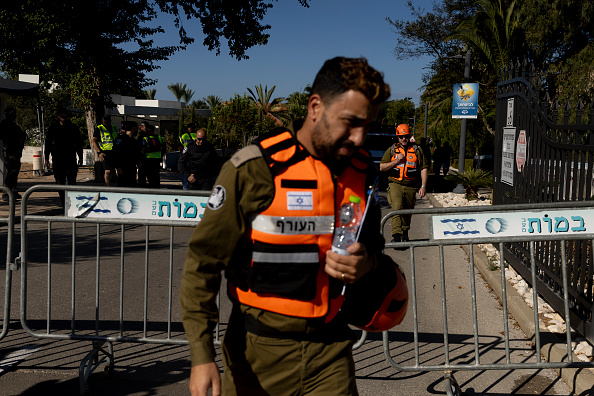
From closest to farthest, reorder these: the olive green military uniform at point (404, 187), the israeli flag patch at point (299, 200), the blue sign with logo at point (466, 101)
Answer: the israeli flag patch at point (299, 200), the olive green military uniform at point (404, 187), the blue sign with logo at point (466, 101)

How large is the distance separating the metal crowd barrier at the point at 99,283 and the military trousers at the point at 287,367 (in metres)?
2.41

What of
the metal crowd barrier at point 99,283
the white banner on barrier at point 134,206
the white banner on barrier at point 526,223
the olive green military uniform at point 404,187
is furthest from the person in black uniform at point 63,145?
the white banner on barrier at point 526,223

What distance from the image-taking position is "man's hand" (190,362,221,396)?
203 centimetres

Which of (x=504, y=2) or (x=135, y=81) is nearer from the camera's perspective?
(x=135, y=81)

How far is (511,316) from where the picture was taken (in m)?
6.47

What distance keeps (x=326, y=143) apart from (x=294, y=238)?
36cm

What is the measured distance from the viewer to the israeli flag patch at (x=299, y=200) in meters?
2.14

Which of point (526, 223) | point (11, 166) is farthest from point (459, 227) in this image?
point (11, 166)

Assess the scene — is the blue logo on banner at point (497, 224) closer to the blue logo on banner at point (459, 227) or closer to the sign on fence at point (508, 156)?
the blue logo on banner at point (459, 227)

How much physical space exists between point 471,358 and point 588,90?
1974 cm

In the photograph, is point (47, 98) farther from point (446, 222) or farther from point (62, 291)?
point (446, 222)

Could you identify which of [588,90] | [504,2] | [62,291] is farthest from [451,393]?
[504,2]

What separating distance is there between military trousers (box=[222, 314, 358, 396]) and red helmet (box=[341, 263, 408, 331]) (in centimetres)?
13

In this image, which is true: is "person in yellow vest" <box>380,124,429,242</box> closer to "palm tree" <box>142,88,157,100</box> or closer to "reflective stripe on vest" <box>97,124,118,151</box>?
"reflective stripe on vest" <box>97,124,118,151</box>
